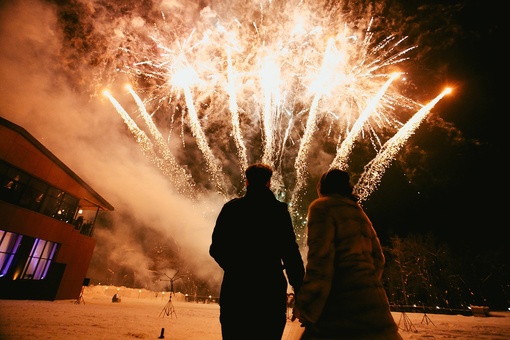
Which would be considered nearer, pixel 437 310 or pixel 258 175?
pixel 258 175

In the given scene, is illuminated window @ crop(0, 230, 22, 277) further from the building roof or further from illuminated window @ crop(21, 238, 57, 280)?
the building roof

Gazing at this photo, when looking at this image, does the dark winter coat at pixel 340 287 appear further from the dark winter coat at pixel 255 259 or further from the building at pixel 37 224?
the building at pixel 37 224

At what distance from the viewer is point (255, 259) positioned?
223cm

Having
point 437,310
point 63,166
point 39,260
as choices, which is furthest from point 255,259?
point 437,310

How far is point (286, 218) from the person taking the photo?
8.05 feet

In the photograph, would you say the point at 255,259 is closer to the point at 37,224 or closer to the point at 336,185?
the point at 336,185

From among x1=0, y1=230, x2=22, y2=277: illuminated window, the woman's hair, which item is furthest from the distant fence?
x1=0, y1=230, x2=22, y2=277: illuminated window

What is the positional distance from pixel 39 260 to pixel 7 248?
2198 mm

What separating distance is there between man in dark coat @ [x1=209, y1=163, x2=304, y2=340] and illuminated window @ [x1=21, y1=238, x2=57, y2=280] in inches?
676

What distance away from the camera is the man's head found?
103 inches

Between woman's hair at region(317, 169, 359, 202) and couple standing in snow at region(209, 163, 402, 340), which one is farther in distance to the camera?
woman's hair at region(317, 169, 359, 202)

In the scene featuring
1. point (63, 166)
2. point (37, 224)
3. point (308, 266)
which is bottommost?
point (308, 266)

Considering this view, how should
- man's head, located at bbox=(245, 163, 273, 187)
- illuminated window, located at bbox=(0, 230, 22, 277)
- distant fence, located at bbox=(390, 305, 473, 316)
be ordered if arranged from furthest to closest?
distant fence, located at bbox=(390, 305, 473, 316) → illuminated window, located at bbox=(0, 230, 22, 277) → man's head, located at bbox=(245, 163, 273, 187)

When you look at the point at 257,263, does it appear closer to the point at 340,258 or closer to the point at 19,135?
the point at 340,258
